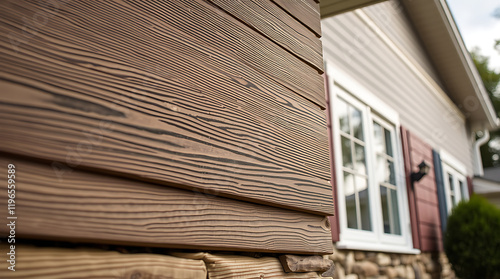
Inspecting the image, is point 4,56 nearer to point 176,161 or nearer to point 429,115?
point 176,161

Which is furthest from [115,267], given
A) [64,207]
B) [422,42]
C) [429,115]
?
[422,42]

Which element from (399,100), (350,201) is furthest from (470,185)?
(350,201)

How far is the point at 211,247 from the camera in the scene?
2.86ft

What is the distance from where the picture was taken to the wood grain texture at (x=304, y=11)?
1325 mm

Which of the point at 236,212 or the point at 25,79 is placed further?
the point at 236,212

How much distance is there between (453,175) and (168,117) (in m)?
7.01

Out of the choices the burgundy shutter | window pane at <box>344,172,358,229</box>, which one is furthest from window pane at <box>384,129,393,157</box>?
window pane at <box>344,172,358,229</box>

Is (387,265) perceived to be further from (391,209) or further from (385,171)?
(385,171)

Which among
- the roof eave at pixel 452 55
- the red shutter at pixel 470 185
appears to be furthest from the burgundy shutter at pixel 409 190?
the red shutter at pixel 470 185

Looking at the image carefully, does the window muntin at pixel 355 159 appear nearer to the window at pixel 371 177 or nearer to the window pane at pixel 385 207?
the window at pixel 371 177

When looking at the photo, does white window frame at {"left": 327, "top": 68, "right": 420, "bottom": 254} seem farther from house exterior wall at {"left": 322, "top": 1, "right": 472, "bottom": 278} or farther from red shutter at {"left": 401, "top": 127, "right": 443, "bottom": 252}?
red shutter at {"left": 401, "top": 127, "right": 443, "bottom": 252}

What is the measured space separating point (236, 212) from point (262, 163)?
15 centimetres

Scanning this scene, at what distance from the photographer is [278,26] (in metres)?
1.25

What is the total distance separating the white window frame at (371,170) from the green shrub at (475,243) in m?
0.83
